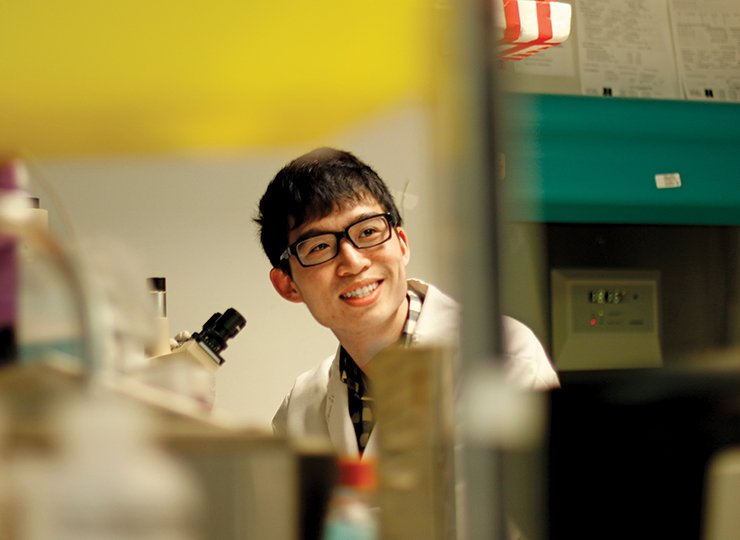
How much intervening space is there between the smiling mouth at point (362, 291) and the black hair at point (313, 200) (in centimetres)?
20

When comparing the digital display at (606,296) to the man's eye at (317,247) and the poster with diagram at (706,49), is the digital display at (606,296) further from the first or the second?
the man's eye at (317,247)

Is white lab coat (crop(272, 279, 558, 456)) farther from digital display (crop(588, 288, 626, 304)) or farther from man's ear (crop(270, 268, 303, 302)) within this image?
digital display (crop(588, 288, 626, 304))

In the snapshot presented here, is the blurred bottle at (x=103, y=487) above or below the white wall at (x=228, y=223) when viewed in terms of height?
below

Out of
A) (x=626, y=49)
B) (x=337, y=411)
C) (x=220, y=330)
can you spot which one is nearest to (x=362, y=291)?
(x=337, y=411)

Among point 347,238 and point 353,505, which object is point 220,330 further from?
point 353,505

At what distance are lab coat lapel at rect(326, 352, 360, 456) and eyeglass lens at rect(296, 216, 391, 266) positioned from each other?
29cm

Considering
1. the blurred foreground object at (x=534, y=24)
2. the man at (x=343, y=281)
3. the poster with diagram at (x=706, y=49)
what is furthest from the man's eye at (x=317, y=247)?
the poster with diagram at (x=706, y=49)

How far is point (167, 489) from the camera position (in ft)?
1.78

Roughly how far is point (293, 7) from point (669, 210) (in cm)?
163

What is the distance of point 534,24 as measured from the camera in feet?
6.02

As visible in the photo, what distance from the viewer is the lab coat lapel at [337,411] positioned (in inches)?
59.4

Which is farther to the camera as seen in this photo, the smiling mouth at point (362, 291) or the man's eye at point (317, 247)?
the smiling mouth at point (362, 291)

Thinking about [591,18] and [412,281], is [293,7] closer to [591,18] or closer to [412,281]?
[412,281]

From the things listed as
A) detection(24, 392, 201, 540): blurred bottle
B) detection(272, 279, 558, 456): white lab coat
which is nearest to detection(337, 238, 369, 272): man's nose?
detection(272, 279, 558, 456): white lab coat
